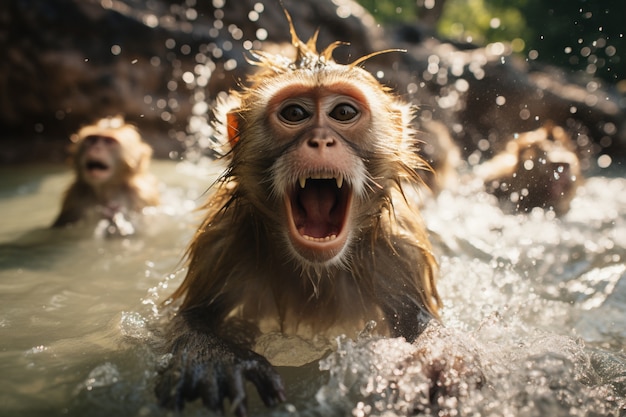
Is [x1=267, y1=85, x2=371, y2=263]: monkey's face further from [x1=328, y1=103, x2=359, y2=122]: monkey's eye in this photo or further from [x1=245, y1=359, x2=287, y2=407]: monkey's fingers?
[x1=245, y1=359, x2=287, y2=407]: monkey's fingers

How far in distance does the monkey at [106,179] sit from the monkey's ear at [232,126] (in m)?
2.95

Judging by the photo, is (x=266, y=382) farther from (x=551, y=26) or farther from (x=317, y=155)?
(x=551, y=26)

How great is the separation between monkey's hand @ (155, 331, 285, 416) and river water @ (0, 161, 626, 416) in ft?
0.18

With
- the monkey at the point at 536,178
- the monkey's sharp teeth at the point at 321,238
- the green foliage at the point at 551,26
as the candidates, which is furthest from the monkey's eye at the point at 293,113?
the green foliage at the point at 551,26

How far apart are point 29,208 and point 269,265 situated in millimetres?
4254

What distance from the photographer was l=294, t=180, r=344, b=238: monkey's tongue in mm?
3002

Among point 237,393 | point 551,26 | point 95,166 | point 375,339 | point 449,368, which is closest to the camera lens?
point 237,393

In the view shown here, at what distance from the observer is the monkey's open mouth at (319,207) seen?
291 centimetres

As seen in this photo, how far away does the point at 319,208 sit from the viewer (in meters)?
3.04

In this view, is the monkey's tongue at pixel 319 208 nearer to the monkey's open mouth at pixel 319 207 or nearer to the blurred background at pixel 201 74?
the monkey's open mouth at pixel 319 207

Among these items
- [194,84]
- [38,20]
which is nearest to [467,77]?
[194,84]

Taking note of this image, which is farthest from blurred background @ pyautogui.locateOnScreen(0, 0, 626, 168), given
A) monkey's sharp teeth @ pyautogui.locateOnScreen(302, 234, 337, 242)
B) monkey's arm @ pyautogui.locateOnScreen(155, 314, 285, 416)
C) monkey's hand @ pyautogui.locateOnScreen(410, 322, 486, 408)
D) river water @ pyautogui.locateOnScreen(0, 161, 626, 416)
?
monkey's arm @ pyautogui.locateOnScreen(155, 314, 285, 416)

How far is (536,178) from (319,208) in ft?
12.9

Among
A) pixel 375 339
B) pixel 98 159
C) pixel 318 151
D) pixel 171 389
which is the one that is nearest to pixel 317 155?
pixel 318 151
